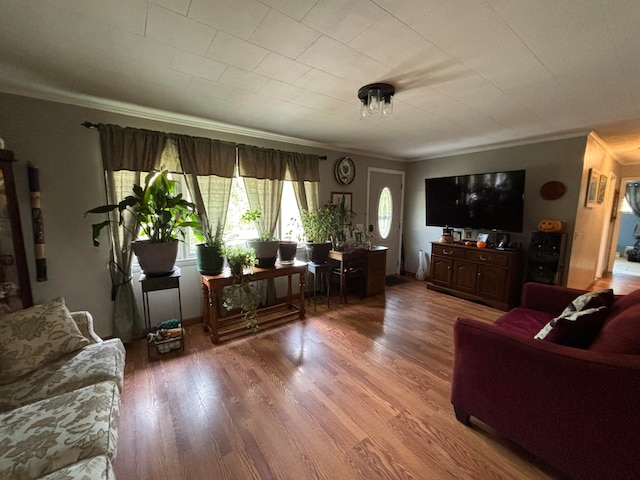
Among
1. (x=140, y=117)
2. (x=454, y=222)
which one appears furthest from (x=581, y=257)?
(x=140, y=117)

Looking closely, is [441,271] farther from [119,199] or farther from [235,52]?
[119,199]

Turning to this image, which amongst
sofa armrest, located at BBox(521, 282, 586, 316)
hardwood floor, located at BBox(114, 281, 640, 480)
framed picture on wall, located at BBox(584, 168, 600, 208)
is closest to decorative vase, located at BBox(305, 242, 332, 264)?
hardwood floor, located at BBox(114, 281, 640, 480)

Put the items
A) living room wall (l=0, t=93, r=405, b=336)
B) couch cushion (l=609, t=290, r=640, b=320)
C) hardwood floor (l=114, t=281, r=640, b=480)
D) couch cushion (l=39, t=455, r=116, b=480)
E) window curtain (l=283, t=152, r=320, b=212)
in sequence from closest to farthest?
couch cushion (l=39, t=455, r=116, b=480) < hardwood floor (l=114, t=281, r=640, b=480) < couch cushion (l=609, t=290, r=640, b=320) < living room wall (l=0, t=93, r=405, b=336) < window curtain (l=283, t=152, r=320, b=212)

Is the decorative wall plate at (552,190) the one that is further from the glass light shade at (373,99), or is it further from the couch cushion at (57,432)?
the couch cushion at (57,432)

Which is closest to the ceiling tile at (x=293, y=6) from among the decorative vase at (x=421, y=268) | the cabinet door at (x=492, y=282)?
the cabinet door at (x=492, y=282)

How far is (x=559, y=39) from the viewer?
54.3 inches

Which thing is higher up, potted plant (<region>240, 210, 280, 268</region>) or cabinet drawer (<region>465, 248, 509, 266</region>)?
potted plant (<region>240, 210, 280, 268</region>)

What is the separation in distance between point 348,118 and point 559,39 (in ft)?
5.37

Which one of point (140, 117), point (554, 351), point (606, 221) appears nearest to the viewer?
point (554, 351)

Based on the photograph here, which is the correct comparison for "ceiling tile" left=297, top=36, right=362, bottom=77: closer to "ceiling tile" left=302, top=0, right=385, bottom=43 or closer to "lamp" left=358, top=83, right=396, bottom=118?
"ceiling tile" left=302, top=0, right=385, bottom=43

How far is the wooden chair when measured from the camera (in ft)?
11.7

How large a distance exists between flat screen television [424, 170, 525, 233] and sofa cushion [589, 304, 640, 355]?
7.82 ft

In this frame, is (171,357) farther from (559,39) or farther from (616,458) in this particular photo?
(559,39)

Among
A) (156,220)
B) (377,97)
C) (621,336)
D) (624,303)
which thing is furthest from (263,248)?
(624,303)
